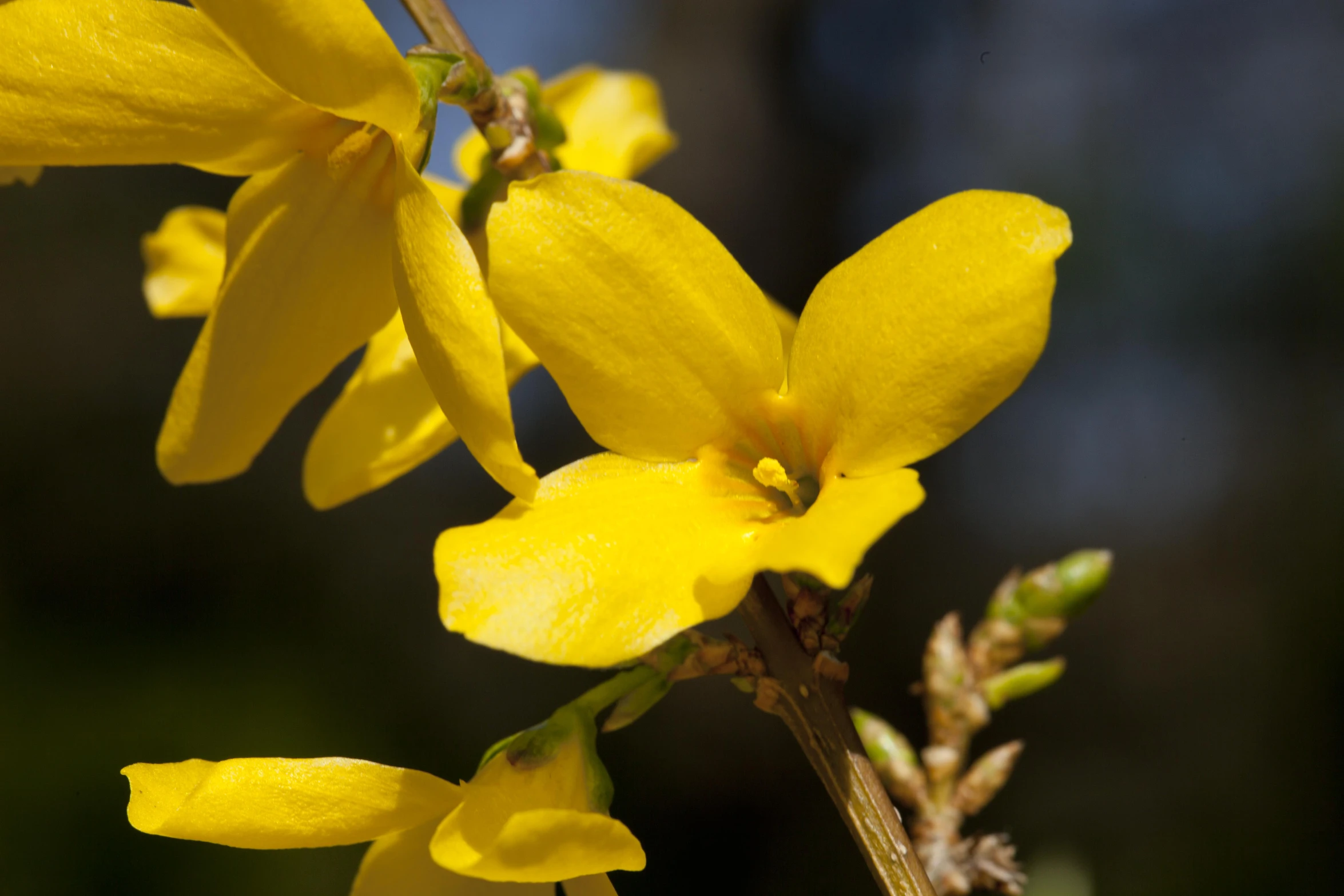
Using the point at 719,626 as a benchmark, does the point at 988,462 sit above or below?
below

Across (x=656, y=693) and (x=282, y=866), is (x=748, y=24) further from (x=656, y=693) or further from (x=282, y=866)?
(x=656, y=693)

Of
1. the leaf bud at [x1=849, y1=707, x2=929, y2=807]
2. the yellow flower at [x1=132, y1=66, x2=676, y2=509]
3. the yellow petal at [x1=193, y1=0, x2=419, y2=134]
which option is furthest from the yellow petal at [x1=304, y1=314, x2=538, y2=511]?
the leaf bud at [x1=849, y1=707, x2=929, y2=807]

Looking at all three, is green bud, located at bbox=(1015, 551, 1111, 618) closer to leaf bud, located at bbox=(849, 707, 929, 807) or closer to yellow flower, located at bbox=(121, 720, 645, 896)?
leaf bud, located at bbox=(849, 707, 929, 807)

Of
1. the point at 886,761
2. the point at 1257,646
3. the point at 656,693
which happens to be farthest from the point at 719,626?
the point at 656,693

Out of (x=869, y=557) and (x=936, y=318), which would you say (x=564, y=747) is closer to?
(x=936, y=318)

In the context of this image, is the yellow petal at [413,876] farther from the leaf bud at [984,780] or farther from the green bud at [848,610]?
the leaf bud at [984,780]
